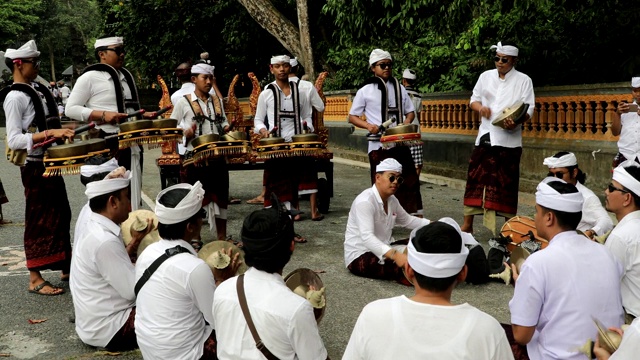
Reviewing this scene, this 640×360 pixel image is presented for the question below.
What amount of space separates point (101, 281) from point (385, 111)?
4.53m

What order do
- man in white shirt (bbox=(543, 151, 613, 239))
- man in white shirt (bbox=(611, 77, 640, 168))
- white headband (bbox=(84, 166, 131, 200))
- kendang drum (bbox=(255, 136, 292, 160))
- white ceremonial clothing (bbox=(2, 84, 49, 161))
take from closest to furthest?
1. white headband (bbox=(84, 166, 131, 200))
2. man in white shirt (bbox=(543, 151, 613, 239))
3. white ceremonial clothing (bbox=(2, 84, 49, 161))
4. man in white shirt (bbox=(611, 77, 640, 168))
5. kendang drum (bbox=(255, 136, 292, 160))

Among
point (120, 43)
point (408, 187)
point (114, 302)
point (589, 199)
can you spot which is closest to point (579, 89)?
point (408, 187)

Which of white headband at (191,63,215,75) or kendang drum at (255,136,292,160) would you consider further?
kendang drum at (255,136,292,160)

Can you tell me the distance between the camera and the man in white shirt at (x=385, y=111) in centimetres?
861

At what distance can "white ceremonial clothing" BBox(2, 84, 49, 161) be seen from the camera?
6.48 m

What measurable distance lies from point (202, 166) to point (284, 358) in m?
4.86

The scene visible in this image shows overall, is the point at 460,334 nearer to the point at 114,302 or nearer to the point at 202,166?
the point at 114,302

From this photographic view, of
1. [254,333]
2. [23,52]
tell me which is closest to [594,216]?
[254,333]

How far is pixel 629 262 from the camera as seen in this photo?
13.8 feet

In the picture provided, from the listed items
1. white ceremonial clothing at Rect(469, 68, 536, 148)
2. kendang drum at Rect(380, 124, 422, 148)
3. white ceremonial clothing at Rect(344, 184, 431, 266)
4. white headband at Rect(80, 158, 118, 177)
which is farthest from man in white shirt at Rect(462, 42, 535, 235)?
white headband at Rect(80, 158, 118, 177)

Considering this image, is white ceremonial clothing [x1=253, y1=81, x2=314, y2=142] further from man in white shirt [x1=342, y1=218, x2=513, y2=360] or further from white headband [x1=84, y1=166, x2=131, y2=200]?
man in white shirt [x1=342, y1=218, x2=513, y2=360]

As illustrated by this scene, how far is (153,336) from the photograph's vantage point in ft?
14.1

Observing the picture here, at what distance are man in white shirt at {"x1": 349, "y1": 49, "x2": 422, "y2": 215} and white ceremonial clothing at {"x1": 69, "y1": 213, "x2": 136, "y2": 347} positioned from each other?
162 inches

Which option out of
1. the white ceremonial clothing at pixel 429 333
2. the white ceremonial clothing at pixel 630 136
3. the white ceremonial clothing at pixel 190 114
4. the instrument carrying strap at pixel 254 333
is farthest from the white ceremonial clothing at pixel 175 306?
the white ceremonial clothing at pixel 630 136
